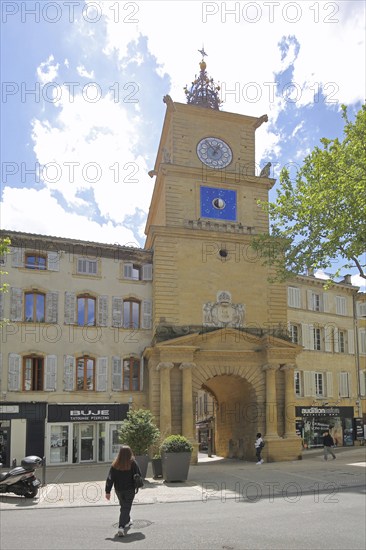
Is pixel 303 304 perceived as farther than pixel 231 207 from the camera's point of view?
Yes

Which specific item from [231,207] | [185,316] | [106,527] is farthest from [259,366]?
[106,527]

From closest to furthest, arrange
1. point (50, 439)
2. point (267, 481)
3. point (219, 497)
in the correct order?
point (219, 497), point (267, 481), point (50, 439)

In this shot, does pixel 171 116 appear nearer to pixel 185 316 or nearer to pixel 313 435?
pixel 185 316

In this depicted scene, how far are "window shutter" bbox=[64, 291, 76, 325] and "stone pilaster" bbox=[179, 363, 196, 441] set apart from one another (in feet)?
20.4

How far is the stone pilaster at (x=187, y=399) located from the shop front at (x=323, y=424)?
12.0m

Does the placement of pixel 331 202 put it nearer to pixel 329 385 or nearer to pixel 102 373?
pixel 102 373

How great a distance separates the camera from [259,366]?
30.1 m

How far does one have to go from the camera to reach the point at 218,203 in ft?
107

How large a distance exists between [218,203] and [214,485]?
1771 centimetres

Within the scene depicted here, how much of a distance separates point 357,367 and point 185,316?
17194 millimetres

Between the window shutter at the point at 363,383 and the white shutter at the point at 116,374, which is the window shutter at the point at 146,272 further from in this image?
the window shutter at the point at 363,383

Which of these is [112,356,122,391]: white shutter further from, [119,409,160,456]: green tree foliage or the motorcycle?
the motorcycle

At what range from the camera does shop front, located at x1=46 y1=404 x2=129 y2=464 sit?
28.1m

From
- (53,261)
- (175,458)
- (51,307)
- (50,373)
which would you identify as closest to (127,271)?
(53,261)
